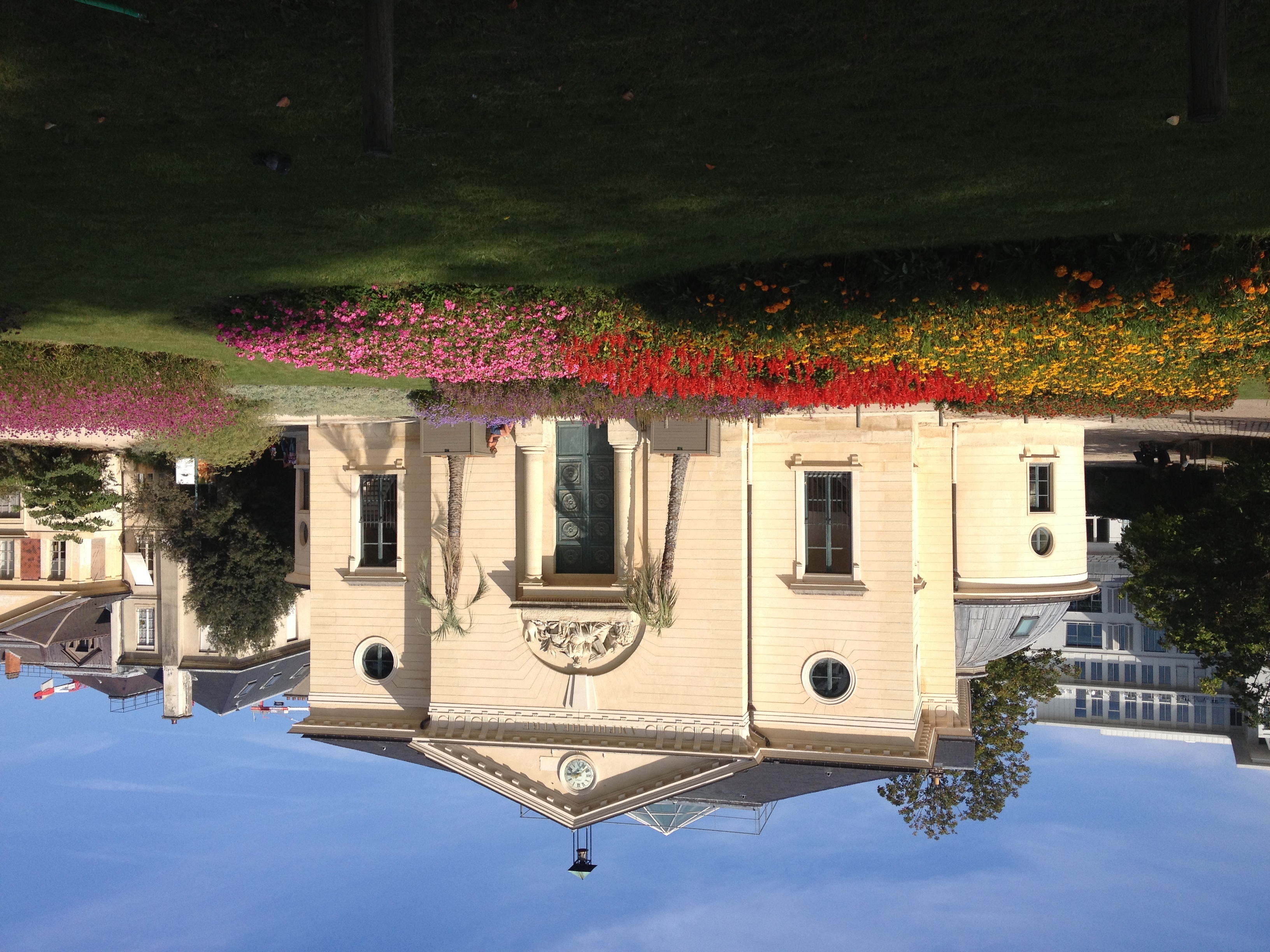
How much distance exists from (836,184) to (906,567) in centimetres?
995

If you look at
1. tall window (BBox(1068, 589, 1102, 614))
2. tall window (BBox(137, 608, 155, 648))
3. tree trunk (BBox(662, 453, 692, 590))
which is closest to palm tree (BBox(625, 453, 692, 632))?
tree trunk (BBox(662, 453, 692, 590))

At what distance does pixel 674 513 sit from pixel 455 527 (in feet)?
15.8

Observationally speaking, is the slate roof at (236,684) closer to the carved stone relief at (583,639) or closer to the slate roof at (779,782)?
the carved stone relief at (583,639)

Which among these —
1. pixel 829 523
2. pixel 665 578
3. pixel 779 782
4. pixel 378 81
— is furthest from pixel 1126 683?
pixel 378 81

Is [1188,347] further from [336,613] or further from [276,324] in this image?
[336,613]

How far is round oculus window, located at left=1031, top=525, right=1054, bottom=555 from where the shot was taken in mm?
22109

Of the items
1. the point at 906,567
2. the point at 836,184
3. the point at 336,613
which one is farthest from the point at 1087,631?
the point at 836,184

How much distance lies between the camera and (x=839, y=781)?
722 inches

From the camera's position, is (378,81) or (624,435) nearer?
(378,81)

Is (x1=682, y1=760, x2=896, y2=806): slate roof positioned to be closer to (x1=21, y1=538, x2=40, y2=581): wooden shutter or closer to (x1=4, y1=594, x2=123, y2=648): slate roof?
(x1=4, y1=594, x2=123, y2=648): slate roof

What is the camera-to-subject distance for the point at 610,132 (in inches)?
377

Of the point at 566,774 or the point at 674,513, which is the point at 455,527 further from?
the point at 566,774

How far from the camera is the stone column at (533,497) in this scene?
18969 millimetres

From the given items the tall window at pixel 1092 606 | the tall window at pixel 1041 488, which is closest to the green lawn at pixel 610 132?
the tall window at pixel 1041 488
